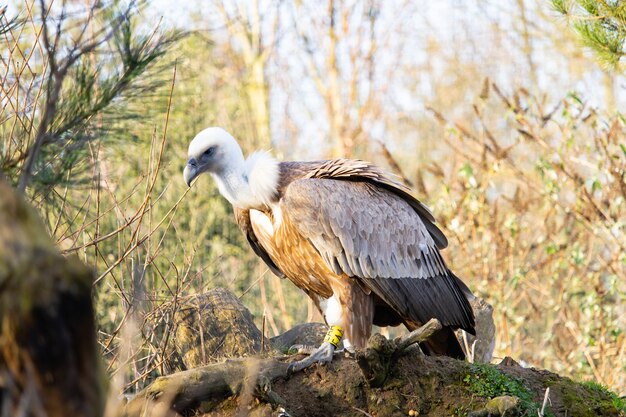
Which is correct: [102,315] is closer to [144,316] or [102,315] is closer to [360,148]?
[144,316]

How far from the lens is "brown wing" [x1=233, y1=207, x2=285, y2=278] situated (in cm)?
643

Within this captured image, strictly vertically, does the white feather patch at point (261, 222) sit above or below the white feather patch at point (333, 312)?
above

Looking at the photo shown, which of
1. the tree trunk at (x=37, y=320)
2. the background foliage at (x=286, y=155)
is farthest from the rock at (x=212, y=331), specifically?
the tree trunk at (x=37, y=320)

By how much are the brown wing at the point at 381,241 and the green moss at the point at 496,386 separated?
129cm

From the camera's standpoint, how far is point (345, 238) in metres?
6.07

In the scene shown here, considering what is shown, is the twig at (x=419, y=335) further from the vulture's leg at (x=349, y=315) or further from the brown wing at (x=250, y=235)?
the brown wing at (x=250, y=235)

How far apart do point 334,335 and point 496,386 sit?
1.09m

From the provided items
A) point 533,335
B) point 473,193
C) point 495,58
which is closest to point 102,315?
point 473,193

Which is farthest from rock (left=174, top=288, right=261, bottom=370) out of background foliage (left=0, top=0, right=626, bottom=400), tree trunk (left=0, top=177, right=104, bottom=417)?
tree trunk (left=0, top=177, right=104, bottom=417)

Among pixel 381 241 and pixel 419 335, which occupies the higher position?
pixel 381 241

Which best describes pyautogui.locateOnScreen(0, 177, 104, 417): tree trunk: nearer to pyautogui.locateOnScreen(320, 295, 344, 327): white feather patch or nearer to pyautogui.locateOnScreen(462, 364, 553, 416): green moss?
pyautogui.locateOnScreen(462, 364, 553, 416): green moss

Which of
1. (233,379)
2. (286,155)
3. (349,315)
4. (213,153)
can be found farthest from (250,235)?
(286,155)

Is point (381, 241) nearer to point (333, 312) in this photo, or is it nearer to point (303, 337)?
point (333, 312)

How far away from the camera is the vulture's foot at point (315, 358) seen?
4781 mm
